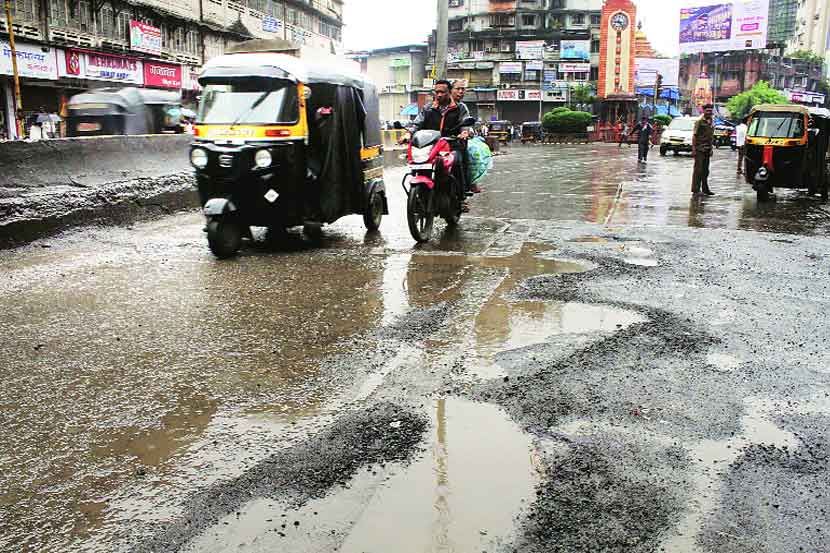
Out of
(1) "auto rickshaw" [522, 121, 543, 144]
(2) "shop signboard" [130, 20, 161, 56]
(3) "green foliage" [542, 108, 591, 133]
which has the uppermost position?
(2) "shop signboard" [130, 20, 161, 56]

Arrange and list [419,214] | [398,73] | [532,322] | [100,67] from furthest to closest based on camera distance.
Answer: [398,73], [100,67], [419,214], [532,322]

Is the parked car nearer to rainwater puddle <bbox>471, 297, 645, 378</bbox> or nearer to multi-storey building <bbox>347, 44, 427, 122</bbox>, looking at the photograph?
rainwater puddle <bbox>471, 297, 645, 378</bbox>

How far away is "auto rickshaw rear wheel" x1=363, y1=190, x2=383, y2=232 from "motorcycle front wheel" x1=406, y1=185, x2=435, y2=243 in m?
1.03

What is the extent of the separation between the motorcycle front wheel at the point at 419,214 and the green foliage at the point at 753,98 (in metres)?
91.2

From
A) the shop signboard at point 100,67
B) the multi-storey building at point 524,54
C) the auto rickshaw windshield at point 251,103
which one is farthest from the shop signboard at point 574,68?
the auto rickshaw windshield at point 251,103

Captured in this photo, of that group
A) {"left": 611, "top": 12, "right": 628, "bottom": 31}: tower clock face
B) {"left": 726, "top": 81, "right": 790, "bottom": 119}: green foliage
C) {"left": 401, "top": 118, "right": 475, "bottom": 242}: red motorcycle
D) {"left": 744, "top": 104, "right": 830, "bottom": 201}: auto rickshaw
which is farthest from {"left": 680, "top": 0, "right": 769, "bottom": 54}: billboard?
{"left": 401, "top": 118, "right": 475, "bottom": 242}: red motorcycle

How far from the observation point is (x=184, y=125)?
21844mm

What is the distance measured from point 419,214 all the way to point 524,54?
83.6 metres

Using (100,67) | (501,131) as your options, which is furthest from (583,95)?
(100,67)

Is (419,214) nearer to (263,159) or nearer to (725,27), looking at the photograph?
(263,159)

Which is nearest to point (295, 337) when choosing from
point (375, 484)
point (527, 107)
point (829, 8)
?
point (375, 484)

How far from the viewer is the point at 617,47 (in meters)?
77.7

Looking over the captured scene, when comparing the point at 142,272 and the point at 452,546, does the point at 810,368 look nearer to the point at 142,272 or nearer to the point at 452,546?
the point at 452,546

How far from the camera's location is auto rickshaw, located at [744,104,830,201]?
15.6 meters
